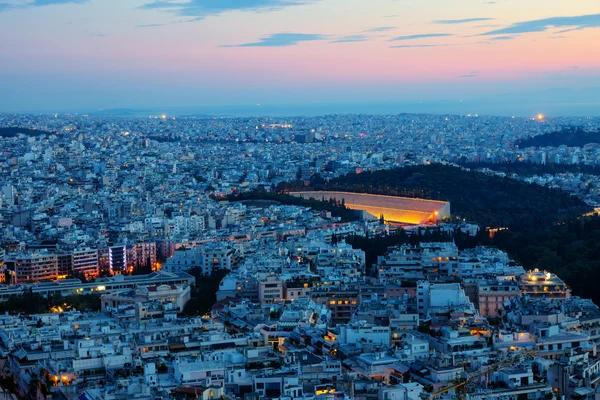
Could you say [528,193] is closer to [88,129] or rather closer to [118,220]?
[118,220]

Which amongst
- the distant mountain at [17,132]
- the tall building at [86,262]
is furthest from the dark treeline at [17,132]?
the tall building at [86,262]

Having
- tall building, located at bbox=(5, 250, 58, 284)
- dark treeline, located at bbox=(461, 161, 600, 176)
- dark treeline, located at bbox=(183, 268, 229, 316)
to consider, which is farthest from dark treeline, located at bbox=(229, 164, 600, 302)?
dark treeline, located at bbox=(461, 161, 600, 176)

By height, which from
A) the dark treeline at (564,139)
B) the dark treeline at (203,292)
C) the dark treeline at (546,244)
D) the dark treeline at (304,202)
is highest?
the dark treeline at (546,244)

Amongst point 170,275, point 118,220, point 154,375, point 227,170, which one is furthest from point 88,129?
point 154,375

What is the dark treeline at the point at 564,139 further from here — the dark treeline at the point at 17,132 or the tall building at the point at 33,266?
the tall building at the point at 33,266

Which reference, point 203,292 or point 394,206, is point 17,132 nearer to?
point 394,206

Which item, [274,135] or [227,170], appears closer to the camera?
[227,170]
